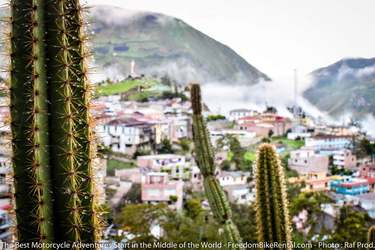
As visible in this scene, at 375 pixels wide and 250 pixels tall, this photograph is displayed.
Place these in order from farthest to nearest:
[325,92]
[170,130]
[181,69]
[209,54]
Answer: [170,130] → [181,69] → [209,54] → [325,92]

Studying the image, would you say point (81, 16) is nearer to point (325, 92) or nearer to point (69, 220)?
point (69, 220)

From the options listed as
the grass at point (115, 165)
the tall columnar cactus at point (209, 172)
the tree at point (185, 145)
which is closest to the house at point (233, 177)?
the tree at point (185, 145)

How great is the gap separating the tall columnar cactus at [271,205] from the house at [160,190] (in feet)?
23.5

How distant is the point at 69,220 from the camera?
993 millimetres

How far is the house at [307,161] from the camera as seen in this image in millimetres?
10539

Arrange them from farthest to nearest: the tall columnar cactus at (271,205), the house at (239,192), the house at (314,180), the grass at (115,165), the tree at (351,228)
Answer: the grass at (115,165) → the house at (314,180) → the house at (239,192) → the tree at (351,228) → the tall columnar cactus at (271,205)

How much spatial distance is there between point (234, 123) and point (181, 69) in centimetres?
164

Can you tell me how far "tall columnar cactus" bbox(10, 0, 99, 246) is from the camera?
0.98 meters

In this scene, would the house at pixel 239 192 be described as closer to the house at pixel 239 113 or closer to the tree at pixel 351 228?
the tree at pixel 351 228

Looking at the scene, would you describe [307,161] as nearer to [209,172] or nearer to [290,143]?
[290,143]

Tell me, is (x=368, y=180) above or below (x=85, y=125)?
below

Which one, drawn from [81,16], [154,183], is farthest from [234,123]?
[81,16]

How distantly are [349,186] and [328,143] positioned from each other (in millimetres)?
3745

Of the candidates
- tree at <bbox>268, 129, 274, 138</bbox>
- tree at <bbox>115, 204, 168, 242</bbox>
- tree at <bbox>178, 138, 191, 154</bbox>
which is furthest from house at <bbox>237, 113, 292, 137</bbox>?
tree at <bbox>115, 204, 168, 242</bbox>
